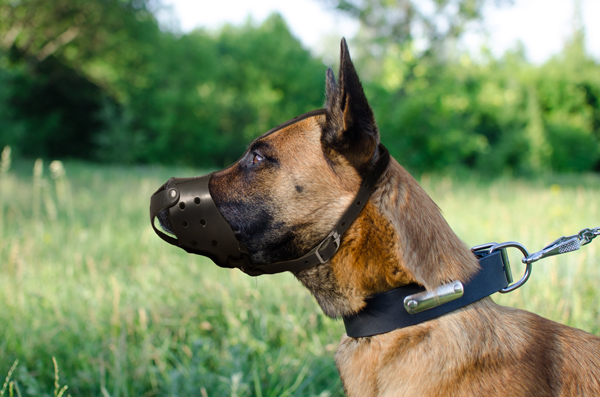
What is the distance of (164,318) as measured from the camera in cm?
313

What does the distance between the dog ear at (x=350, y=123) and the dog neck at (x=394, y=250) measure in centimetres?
13

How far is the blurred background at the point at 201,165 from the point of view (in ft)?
8.91

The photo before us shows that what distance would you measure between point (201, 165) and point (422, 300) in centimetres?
2337

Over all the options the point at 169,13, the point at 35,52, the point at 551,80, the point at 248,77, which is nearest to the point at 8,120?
the point at 35,52

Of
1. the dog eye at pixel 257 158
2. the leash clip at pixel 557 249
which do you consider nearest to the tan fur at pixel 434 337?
the leash clip at pixel 557 249

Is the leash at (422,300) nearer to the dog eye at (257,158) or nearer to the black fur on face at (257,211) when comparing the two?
the black fur on face at (257,211)

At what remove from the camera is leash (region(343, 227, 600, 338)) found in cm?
149

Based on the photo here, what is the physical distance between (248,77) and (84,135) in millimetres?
10840

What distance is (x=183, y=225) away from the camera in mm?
1818

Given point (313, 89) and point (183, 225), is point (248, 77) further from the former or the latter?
point (183, 225)

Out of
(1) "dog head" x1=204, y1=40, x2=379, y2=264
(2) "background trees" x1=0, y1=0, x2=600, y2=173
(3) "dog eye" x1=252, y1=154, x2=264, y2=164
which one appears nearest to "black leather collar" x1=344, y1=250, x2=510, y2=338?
(1) "dog head" x1=204, y1=40, x2=379, y2=264

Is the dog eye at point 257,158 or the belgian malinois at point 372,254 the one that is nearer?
the belgian malinois at point 372,254

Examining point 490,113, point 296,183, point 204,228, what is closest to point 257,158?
point 296,183

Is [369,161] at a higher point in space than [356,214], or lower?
higher
